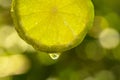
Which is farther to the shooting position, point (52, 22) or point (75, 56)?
point (75, 56)

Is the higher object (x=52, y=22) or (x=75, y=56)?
(x=52, y=22)

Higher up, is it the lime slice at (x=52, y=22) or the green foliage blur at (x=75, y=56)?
the lime slice at (x=52, y=22)

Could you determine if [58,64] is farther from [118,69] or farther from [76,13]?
[76,13]

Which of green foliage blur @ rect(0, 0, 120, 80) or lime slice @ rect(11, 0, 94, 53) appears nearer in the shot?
lime slice @ rect(11, 0, 94, 53)

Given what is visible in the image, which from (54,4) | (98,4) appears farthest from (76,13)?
(98,4)

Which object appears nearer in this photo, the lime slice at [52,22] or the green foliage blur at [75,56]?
the lime slice at [52,22]
